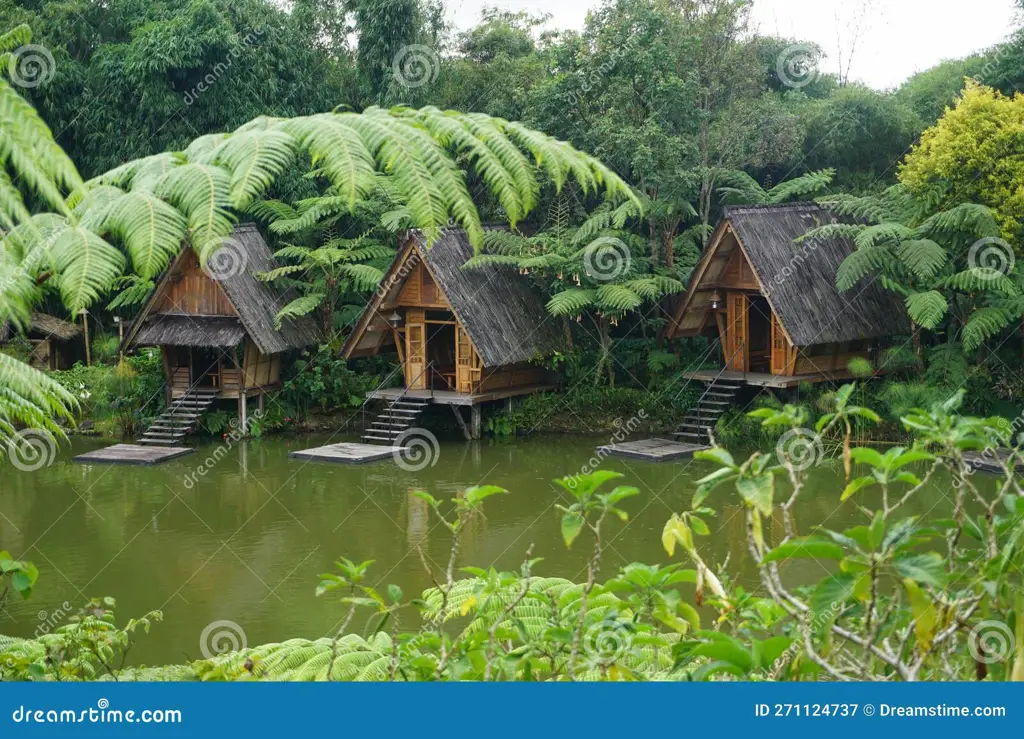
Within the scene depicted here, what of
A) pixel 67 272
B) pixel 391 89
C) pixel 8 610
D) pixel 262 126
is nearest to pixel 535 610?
pixel 262 126

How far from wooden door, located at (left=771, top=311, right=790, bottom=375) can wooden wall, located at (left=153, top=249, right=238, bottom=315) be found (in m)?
7.41

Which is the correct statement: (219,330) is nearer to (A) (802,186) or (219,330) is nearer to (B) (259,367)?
(B) (259,367)

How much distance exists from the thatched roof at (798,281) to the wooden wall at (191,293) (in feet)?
21.0

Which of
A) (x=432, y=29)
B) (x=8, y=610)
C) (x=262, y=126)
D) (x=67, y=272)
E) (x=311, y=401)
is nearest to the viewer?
(x=67, y=272)

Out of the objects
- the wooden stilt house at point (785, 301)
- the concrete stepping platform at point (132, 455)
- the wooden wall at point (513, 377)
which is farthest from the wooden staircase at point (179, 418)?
the wooden stilt house at point (785, 301)

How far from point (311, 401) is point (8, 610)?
28.6ft

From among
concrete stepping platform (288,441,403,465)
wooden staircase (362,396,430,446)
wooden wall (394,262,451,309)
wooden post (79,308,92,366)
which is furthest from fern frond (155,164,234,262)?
wooden post (79,308,92,366)

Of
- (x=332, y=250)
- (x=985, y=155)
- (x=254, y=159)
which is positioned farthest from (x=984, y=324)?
(x=254, y=159)

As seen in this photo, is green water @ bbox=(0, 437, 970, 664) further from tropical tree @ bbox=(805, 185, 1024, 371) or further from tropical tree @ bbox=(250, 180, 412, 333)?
tropical tree @ bbox=(250, 180, 412, 333)

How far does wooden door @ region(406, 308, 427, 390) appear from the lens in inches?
739

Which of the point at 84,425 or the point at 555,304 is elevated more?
the point at 555,304

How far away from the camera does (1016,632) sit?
334 cm

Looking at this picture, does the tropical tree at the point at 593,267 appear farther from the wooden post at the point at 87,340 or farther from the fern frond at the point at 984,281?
the wooden post at the point at 87,340

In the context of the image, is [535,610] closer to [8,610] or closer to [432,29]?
[8,610]
